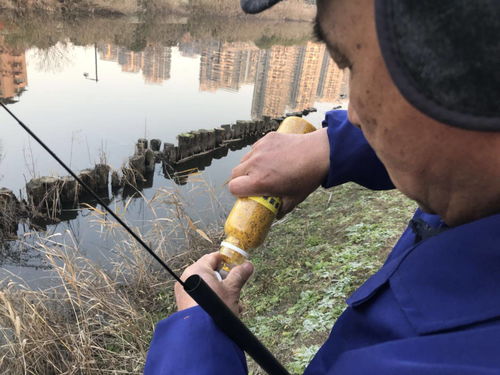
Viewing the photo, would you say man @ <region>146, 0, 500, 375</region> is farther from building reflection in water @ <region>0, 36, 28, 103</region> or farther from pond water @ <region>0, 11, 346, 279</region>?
building reflection in water @ <region>0, 36, 28, 103</region>

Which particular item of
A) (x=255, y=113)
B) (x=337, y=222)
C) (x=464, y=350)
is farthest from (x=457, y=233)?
(x=255, y=113)

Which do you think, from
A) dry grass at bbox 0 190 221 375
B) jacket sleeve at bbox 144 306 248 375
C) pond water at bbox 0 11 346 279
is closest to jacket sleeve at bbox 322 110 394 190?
pond water at bbox 0 11 346 279

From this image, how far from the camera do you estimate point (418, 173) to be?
78 centimetres

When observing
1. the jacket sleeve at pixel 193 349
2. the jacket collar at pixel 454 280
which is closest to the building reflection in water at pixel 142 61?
the jacket sleeve at pixel 193 349

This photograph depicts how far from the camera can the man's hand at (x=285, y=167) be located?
4.84 feet

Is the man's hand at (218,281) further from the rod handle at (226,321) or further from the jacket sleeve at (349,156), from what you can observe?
the jacket sleeve at (349,156)

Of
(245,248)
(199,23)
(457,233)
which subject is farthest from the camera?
(199,23)

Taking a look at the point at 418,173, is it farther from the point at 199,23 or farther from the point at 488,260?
the point at 199,23

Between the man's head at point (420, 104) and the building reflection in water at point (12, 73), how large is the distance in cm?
1306

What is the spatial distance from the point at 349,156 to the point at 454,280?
87cm

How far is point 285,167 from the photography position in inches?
58.6

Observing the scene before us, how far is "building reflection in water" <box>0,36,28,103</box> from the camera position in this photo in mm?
12281

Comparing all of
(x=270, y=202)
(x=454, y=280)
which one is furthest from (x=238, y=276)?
(x=454, y=280)

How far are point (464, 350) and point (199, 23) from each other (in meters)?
40.3
